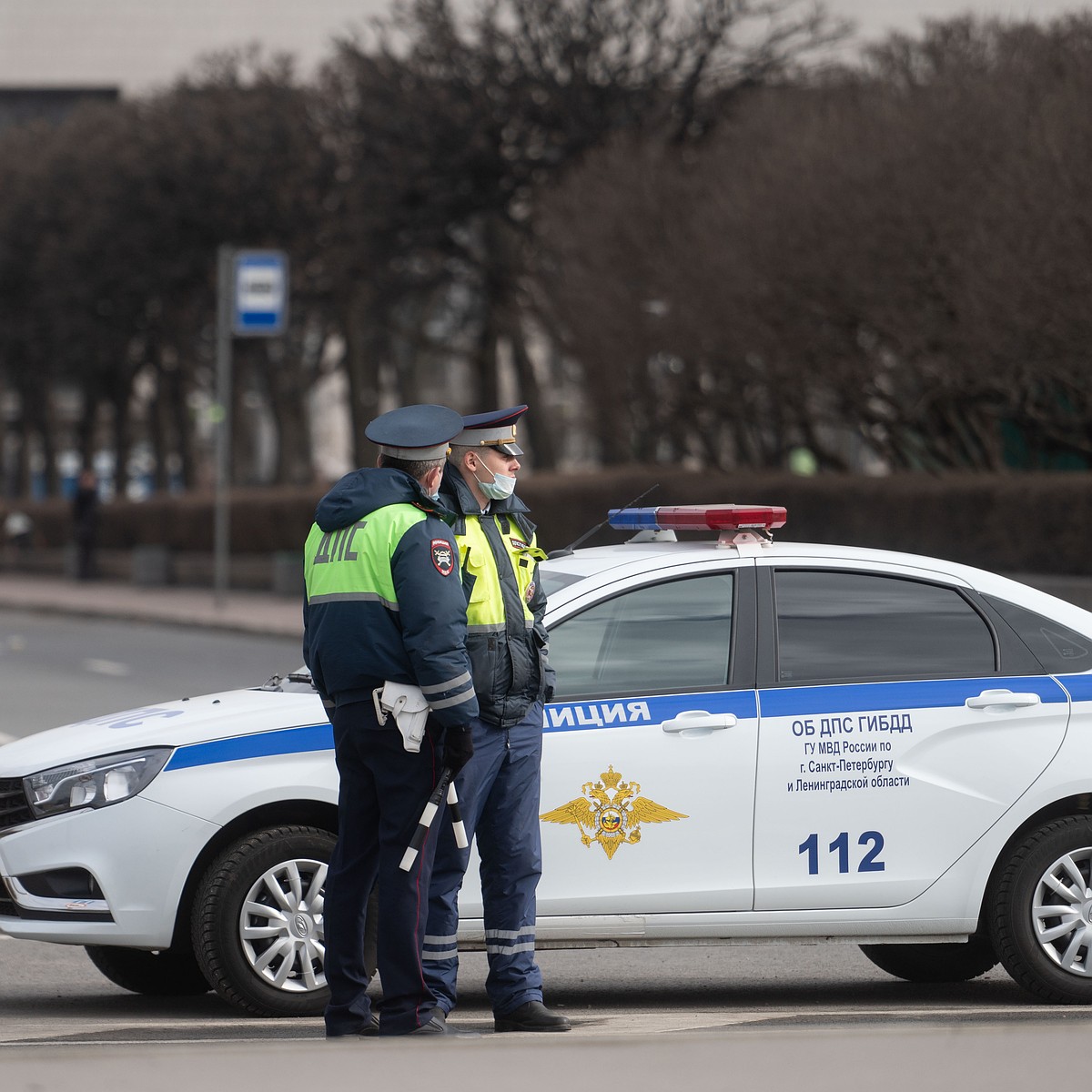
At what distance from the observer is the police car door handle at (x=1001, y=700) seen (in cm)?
639

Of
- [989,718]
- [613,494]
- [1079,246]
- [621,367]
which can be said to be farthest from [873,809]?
[621,367]

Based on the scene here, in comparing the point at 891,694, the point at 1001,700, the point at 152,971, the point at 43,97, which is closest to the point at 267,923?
the point at 152,971

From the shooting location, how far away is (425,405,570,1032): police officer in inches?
217

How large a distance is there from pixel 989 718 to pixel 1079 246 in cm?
1346

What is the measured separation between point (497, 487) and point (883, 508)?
15690 millimetres

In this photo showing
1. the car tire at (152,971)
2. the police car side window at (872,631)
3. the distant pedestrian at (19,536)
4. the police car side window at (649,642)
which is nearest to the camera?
the police car side window at (649,642)

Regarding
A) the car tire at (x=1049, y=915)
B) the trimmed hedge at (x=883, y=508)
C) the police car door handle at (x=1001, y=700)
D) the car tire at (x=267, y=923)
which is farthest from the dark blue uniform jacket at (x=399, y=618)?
the trimmed hedge at (x=883, y=508)

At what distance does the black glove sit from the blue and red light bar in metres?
1.39

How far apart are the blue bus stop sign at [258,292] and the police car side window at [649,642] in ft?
62.0

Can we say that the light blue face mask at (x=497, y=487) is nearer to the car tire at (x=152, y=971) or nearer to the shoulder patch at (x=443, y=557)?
the shoulder patch at (x=443, y=557)

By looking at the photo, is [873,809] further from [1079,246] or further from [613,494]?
[613,494]

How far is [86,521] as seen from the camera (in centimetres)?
3669

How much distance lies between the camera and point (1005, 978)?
7180 millimetres

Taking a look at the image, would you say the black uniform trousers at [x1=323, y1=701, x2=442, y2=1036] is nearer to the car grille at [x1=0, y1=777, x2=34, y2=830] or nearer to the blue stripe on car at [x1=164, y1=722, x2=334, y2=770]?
the blue stripe on car at [x1=164, y1=722, x2=334, y2=770]
